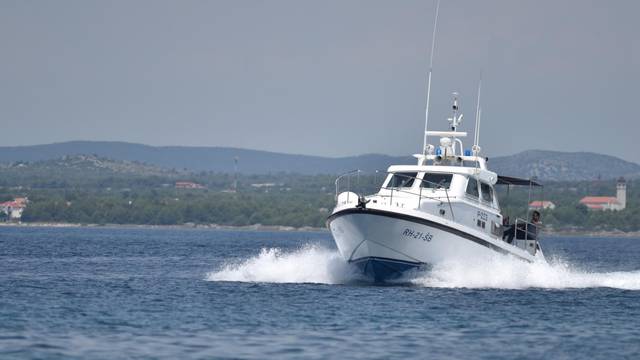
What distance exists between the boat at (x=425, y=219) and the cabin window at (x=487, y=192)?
33 mm

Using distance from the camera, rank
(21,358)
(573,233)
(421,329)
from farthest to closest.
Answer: (573,233)
(421,329)
(21,358)

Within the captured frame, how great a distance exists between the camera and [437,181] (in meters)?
43.1

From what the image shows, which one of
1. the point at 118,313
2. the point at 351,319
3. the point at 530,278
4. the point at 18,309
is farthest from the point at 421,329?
the point at 530,278

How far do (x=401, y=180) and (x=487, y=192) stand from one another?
321cm

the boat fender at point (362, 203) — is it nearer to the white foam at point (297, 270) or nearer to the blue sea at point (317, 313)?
the blue sea at point (317, 313)

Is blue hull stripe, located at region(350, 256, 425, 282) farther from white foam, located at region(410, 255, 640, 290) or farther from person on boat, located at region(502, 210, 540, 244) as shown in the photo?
person on boat, located at region(502, 210, 540, 244)

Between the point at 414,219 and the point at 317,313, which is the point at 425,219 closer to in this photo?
the point at 414,219

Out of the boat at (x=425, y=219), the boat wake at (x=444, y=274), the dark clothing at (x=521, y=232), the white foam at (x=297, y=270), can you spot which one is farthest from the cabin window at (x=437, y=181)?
the white foam at (x=297, y=270)

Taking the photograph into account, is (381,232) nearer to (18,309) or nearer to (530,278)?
(530,278)

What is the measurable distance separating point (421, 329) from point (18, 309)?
1068 centimetres

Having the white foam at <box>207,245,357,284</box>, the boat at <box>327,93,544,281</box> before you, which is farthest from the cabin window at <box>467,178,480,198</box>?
the white foam at <box>207,245,357,284</box>

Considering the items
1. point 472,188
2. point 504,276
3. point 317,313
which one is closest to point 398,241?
point 472,188

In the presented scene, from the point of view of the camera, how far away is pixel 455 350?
95.3ft

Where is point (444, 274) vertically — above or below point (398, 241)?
below
